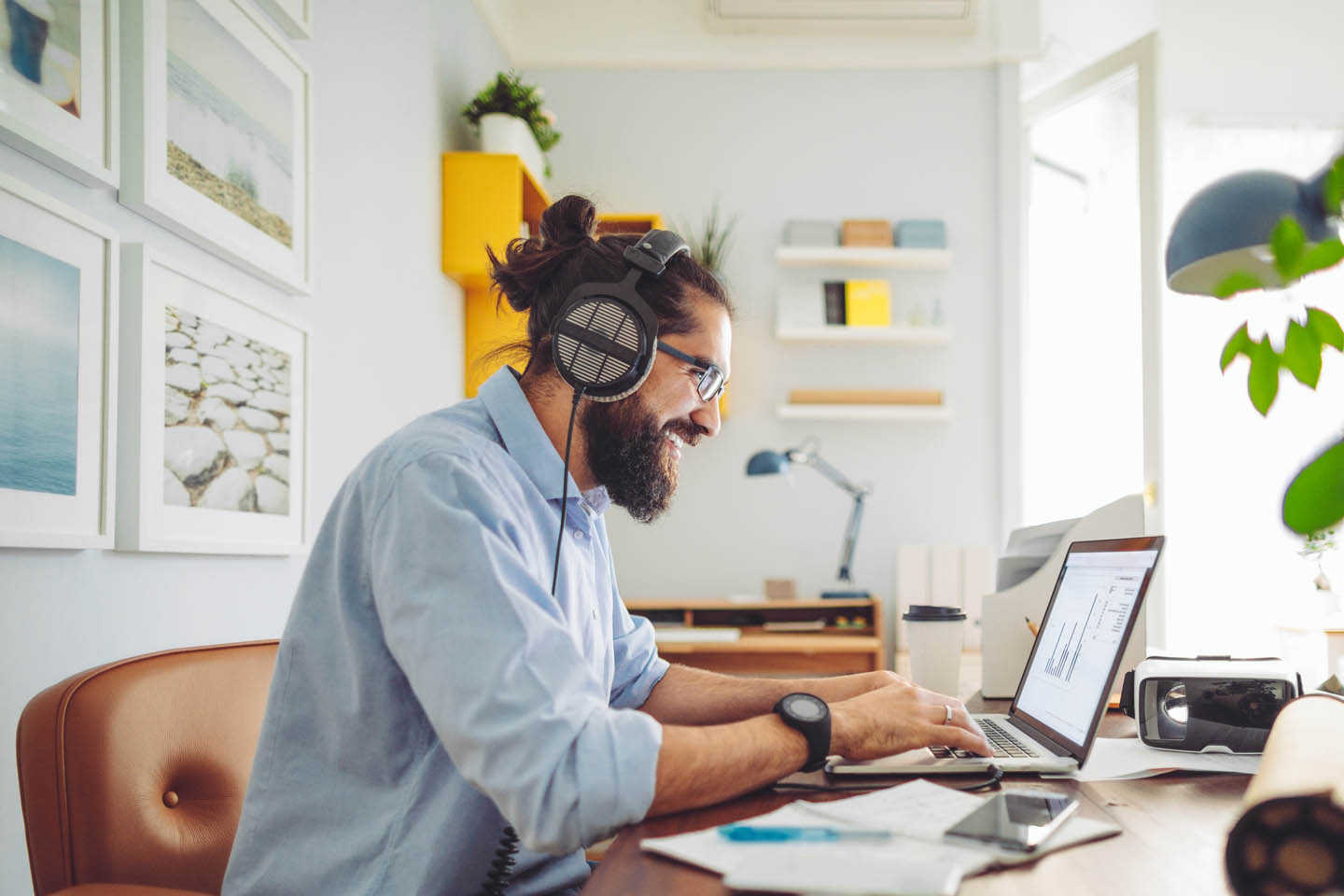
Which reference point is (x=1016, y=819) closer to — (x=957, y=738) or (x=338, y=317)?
(x=957, y=738)

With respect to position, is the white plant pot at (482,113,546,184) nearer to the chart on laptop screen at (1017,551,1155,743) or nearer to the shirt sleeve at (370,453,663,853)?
the chart on laptop screen at (1017,551,1155,743)

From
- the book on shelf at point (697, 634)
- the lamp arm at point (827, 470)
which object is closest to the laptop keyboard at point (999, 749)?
the book on shelf at point (697, 634)

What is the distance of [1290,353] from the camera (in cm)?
37

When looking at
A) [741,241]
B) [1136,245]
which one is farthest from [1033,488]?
[741,241]

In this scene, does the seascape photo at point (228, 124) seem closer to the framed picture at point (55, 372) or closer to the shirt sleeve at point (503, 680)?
the framed picture at point (55, 372)

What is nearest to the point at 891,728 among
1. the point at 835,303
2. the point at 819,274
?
the point at 835,303

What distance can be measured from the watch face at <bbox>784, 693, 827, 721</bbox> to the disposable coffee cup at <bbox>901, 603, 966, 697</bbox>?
561mm

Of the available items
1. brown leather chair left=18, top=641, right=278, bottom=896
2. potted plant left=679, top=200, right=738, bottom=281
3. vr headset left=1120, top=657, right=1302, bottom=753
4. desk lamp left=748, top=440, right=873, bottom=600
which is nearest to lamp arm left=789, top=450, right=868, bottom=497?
desk lamp left=748, top=440, right=873, bottom=600

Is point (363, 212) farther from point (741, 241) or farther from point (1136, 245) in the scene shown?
point (1136, 245)

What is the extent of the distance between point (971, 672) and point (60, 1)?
2234 mm

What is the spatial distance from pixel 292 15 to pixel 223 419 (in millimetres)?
807

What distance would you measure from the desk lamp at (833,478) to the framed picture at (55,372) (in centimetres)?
217

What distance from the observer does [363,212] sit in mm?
2420

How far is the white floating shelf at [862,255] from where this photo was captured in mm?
3713
